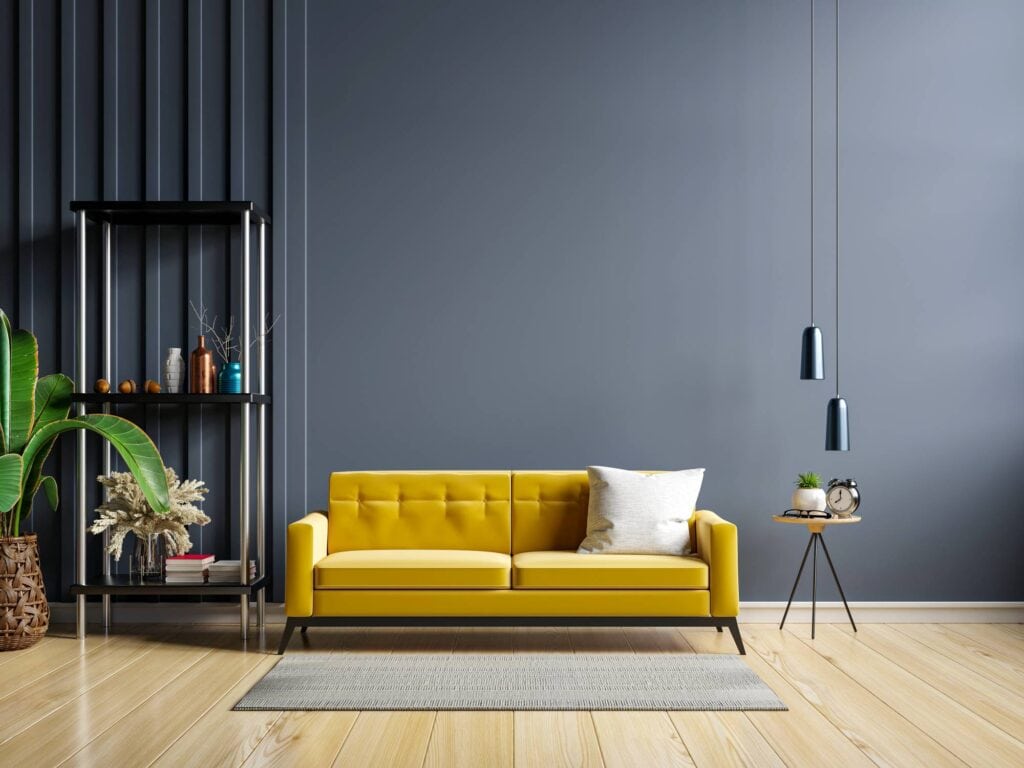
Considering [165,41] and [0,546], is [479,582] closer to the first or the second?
[0,546]

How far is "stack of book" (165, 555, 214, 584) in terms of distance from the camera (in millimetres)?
4582

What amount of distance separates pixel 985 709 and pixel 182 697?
296 centimetres

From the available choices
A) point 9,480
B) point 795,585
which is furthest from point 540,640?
point 9,480

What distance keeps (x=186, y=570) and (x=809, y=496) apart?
309 centimetres

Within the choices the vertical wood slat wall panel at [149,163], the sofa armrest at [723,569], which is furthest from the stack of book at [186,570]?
the sofa armrest at [723,569]

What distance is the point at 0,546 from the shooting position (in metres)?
4.34

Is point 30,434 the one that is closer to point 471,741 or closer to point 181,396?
point 181,396

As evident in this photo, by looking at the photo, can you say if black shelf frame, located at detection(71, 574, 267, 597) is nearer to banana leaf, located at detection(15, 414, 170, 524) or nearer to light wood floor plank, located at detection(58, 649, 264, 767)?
light wood floor plank, located at detection(58, 649, 264, 767)

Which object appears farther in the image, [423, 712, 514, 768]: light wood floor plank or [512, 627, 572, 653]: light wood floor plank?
[512, 627, 572, 653]: light wood floor plank

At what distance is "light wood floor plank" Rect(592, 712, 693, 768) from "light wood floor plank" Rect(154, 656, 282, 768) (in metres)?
1.12

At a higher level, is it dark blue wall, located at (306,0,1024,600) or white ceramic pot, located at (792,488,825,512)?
dark blue wall, located at (306,0,1024,600)

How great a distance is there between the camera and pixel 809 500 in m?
4.68

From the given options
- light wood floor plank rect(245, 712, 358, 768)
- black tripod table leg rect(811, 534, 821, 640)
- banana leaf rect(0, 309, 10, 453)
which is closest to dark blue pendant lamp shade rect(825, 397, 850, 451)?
black tripod table leg rect(811, 534, 821, 640)

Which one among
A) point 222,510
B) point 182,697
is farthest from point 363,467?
point 182,697
